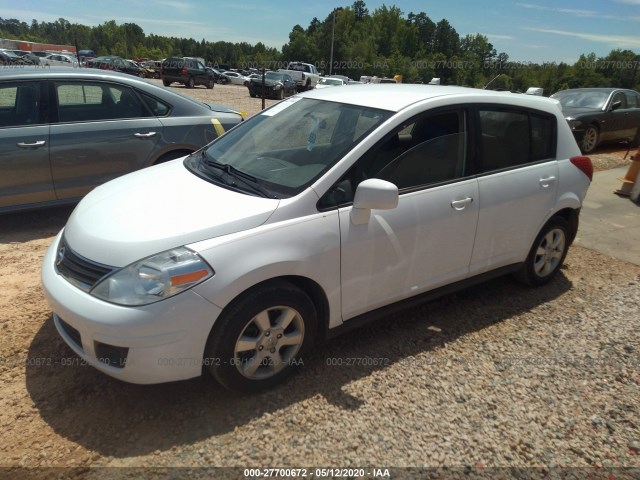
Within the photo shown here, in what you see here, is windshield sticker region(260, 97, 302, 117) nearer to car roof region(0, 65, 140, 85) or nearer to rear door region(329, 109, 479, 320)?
rear door region(329, 109, 479, 320)

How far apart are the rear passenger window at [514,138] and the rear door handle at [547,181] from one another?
0.55 feet

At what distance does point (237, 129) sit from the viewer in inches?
145

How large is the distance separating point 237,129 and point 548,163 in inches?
99.7

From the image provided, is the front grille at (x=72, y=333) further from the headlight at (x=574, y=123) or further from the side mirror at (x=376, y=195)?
the headlight at (x=574, y=123)

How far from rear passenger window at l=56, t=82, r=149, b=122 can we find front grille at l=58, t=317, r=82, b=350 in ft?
10.4

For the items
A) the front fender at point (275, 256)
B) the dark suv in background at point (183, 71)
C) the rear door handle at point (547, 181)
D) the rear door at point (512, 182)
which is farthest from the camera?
the dark suv in background at point (183, 71)

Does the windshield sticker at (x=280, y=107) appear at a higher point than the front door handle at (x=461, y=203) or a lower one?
higher

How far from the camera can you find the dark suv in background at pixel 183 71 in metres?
29.3

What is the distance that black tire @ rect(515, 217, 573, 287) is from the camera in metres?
4.04

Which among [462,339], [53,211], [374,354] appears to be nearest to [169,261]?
[374,354]

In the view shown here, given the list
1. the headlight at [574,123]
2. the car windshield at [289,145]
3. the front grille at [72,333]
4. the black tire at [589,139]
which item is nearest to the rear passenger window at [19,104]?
the car windshield at [289,145]

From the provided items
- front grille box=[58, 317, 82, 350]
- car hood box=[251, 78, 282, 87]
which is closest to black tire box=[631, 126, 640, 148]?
front grille box=[58, 317, 82, 350]

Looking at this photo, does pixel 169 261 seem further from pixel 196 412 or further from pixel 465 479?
pixel 465 479

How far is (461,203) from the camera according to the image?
325 cm
